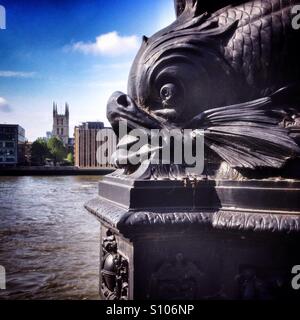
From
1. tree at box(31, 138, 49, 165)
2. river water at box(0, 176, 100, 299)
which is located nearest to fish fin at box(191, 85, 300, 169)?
river water at box(0, 176, 100, 299)

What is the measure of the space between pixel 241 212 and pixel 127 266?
0.75 meters

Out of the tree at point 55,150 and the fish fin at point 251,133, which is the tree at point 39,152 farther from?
the fish fin at point 251,133

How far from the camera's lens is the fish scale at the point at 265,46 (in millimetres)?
2645

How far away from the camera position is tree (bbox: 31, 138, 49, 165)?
65.7m

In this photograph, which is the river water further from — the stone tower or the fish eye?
the stone tower

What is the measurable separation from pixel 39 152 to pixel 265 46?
6607 centimetres

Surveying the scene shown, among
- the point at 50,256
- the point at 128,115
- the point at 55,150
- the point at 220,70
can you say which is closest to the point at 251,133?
the point at 220,70

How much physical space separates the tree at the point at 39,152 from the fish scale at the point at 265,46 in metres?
65.6

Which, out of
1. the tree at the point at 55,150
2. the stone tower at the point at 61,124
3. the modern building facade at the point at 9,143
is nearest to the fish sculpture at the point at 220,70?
the modern building facade at the point at 9,143

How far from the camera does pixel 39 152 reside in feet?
216

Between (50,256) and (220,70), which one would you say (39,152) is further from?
(220,70)

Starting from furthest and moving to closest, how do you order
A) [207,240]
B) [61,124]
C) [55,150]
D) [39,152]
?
[61,124]
[55,150]
[39,152]
[207,240]
